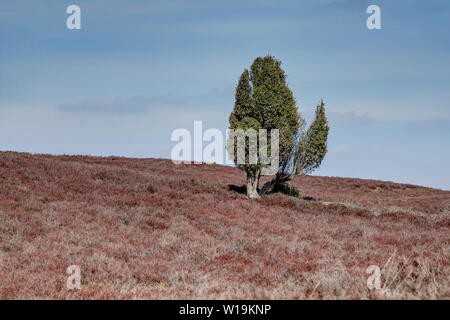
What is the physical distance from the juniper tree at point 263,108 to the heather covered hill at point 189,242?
2.84 m

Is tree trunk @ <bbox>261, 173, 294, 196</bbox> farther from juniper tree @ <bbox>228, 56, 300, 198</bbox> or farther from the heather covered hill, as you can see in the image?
the heather covered hill

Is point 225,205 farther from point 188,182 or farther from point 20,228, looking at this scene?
point 20,228

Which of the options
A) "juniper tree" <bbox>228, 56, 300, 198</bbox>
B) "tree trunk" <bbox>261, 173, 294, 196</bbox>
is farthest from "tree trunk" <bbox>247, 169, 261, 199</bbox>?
"tree trunk" <bbox>261, 173, 294, 196</bbox>

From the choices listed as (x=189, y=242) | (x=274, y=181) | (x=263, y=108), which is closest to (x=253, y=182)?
(x=274, y=181)

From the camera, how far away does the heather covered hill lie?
7.70 meters

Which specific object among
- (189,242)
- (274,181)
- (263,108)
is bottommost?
(189,242)

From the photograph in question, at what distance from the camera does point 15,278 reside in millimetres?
8344

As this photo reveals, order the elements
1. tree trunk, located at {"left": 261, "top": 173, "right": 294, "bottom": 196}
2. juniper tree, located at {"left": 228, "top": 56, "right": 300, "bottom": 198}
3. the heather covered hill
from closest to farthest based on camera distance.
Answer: the heather covered hill < juniper tree, located at {"left": 228, "top": 56, "right": 300, "bottom": 198} < tree trunk, located at {"left": 261, "top": 173, "right": 294, "bottom": 196}

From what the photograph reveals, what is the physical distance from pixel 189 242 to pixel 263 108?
45.8ft

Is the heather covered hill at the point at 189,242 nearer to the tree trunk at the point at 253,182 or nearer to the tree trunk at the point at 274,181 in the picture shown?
the tree trunk at the point at 253,182

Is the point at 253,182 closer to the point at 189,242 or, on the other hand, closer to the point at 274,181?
the point at 274,181

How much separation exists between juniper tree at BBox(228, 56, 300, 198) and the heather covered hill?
2838mm

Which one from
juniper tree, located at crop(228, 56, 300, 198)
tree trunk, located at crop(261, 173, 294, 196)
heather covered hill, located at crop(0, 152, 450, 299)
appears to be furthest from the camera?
tree trunk, located at crop(261, 173, 294, 196)

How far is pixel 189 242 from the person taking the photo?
1307cm
